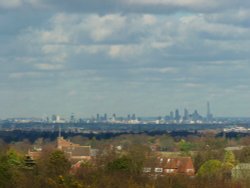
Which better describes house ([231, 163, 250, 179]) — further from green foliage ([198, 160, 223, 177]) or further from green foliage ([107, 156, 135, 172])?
green foliage ([107, 156, 135, 172])

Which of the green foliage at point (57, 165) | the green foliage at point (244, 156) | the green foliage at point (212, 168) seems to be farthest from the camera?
the green foliage at point (244, 156)

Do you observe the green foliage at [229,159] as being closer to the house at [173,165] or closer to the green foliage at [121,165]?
the house at [173,165]

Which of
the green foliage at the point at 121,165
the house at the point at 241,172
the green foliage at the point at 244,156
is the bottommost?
the house at the point at 241,172

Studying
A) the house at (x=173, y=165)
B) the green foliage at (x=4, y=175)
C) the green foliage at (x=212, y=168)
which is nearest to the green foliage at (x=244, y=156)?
the house at (x=173, y=165)

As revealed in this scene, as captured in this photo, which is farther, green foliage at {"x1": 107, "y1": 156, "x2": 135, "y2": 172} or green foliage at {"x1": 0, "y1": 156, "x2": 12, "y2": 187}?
green foliage at {"x1": 107, "y1": 156, "x2": 135, "y2": 172}

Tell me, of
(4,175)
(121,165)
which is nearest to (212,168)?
(121,165)

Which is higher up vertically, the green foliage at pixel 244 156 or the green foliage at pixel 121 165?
the green foliage at pixel 244 156

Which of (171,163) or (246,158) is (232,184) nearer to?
(171,163)

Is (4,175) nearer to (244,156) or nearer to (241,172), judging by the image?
(241,172)

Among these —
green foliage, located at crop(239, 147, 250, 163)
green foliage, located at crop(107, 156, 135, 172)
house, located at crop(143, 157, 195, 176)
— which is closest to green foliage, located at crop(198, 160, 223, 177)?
house, located at crop(143, 157, 195, 176)

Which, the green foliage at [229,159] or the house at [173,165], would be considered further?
the green foliage at [229,159]

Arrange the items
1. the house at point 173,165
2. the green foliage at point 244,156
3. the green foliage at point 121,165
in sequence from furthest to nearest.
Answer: the green foliage at point 244,156 < the house at point 173,165 < the green foliage at point 121,165
